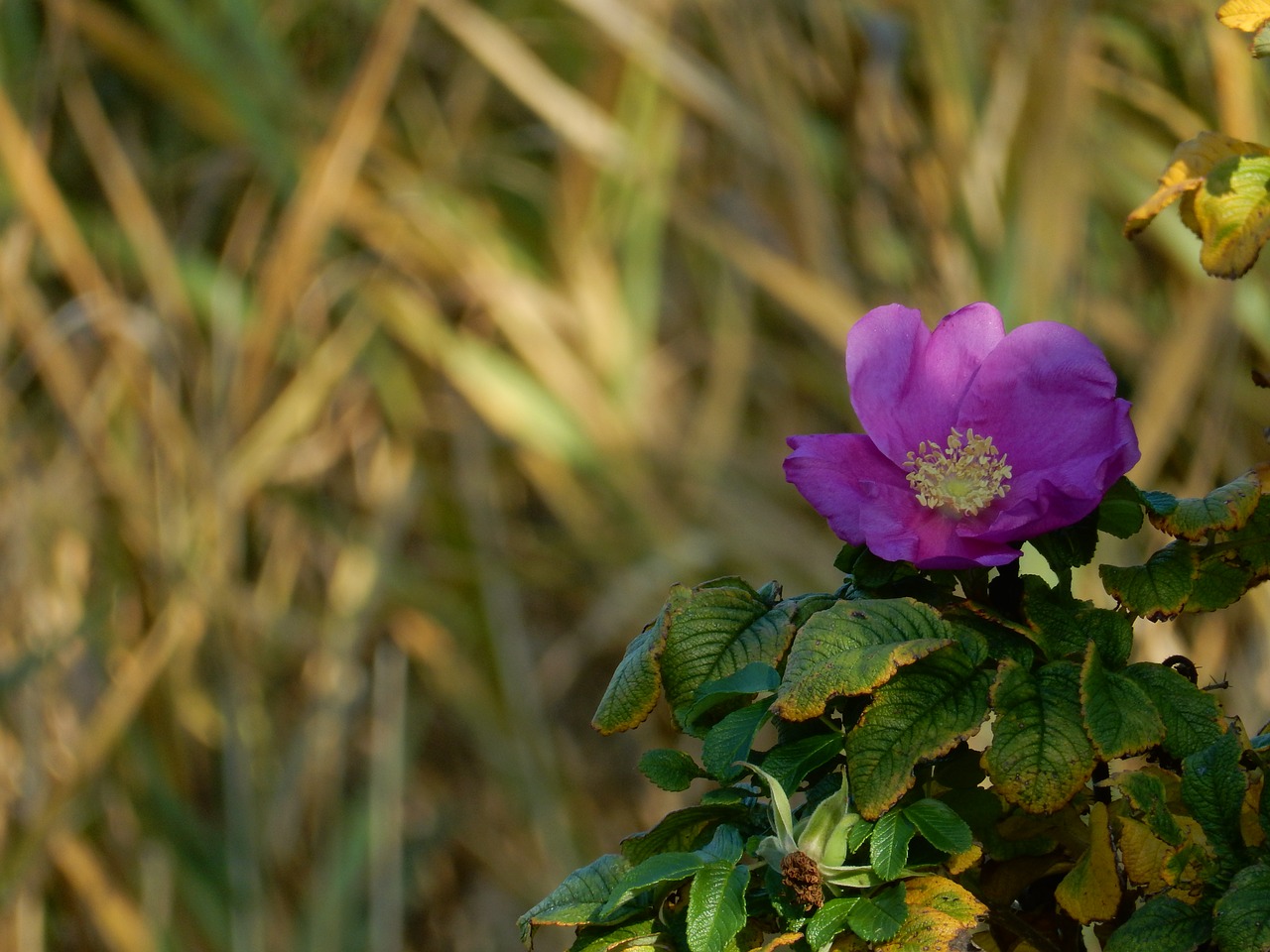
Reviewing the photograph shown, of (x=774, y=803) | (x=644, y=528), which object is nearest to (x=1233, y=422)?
(x=644, y=528)

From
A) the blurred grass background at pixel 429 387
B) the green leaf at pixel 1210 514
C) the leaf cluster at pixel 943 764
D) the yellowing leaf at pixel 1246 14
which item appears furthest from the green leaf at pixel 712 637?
the blurred grass background at pixel 429 387

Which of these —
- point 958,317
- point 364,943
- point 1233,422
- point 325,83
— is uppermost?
point 325,83

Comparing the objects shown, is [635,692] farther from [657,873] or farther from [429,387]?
[429,387]

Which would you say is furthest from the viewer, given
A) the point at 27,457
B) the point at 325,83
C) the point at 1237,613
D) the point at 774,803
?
the point at 325,83

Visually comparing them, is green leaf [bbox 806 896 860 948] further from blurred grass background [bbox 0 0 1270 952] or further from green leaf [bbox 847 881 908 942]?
blurred grass background [bbox 0 0 1270 952]

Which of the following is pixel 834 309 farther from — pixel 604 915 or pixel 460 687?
pixel 604 915
